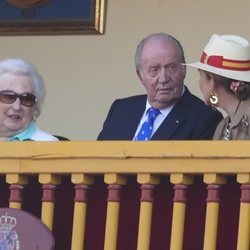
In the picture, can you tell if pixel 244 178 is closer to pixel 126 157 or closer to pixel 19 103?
pixel 126 157

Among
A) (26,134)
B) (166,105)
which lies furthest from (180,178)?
(26,134)

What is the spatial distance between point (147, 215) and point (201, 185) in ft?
0.89

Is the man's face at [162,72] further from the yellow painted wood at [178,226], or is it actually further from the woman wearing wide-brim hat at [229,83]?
the yellow painted wood at [178,226]

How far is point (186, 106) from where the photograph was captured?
773cm

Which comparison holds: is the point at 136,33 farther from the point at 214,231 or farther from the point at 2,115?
the point at 214,231

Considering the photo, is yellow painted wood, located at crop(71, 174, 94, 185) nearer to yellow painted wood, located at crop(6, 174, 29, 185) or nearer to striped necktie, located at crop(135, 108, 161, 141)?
yellow painted wood, located at crop(6, 174, 29, 185)

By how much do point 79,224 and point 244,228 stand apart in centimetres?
73

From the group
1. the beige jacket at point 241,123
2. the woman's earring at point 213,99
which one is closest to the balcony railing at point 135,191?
the beige jacket at point 241,123

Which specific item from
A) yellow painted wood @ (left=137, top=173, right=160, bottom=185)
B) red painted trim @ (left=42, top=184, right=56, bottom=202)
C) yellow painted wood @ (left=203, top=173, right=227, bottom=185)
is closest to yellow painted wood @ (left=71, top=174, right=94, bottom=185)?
red painted trim @ (left=42, top=184, right=56, bottom=202)

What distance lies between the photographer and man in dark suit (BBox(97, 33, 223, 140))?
762 cm

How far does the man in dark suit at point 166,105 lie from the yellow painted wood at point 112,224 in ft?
3.14

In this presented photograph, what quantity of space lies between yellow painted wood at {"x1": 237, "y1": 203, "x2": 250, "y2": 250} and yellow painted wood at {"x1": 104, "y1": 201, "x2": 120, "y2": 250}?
0.54 meters

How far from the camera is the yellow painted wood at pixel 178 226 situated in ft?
21.5

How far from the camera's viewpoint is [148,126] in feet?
25.3
